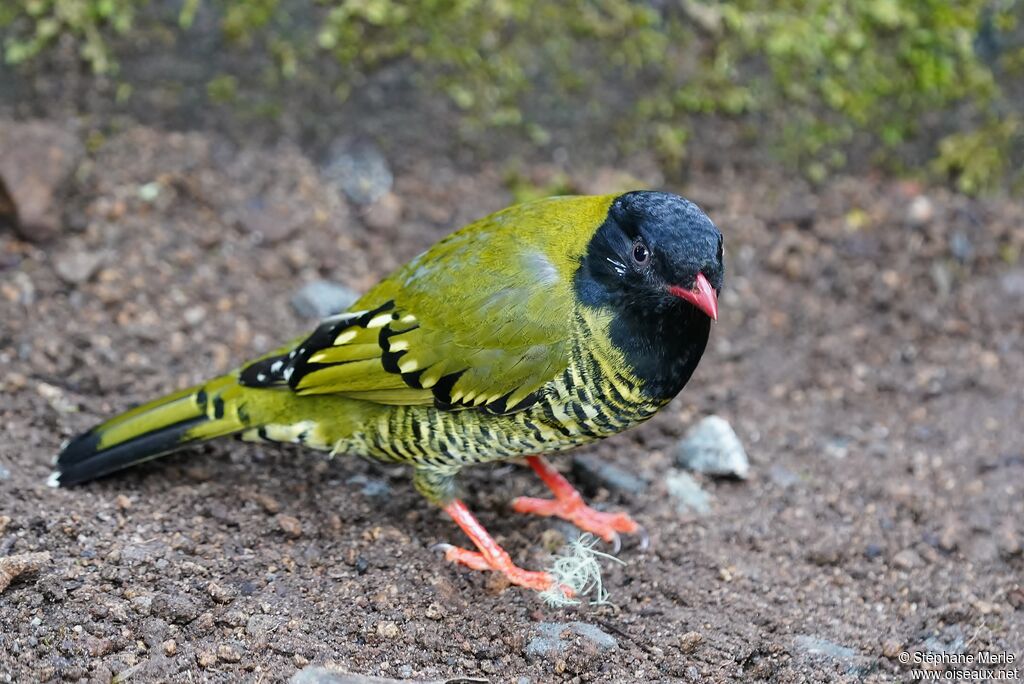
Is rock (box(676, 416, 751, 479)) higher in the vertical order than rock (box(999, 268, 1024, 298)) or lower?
lower

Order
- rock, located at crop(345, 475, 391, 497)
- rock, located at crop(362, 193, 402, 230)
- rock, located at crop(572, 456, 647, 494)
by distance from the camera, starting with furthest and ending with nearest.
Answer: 1. rock, located at crop(362, 193, 402, 230)
2. rock, located at crop(572, 456, 647, 494)
3. rock, located at crop(345, 475, 391, 497)

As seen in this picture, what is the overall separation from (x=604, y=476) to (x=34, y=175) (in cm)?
299

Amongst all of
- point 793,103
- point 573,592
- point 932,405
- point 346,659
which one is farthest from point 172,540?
point 793,103

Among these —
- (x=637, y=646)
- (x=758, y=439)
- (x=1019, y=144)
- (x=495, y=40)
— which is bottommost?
(x=758, y=439)

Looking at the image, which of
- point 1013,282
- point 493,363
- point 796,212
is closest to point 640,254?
point 493,363

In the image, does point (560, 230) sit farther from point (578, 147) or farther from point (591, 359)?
point (578, 147)

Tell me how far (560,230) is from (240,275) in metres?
2.09

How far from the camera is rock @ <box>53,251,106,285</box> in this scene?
207 inches

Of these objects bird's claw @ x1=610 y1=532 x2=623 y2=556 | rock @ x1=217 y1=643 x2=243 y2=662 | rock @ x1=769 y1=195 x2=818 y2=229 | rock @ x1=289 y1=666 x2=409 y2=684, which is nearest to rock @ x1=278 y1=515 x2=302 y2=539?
rock @ x1=217 y1=643 x2=243 y2=662

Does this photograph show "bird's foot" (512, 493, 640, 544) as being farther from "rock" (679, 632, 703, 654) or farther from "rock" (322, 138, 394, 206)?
"rock" (322, 138, 394, 206)

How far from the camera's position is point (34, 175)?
5.27m

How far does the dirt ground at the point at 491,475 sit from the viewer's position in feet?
11.9

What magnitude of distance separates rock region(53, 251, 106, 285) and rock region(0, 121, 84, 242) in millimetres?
148

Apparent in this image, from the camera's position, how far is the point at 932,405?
17.7 feet
